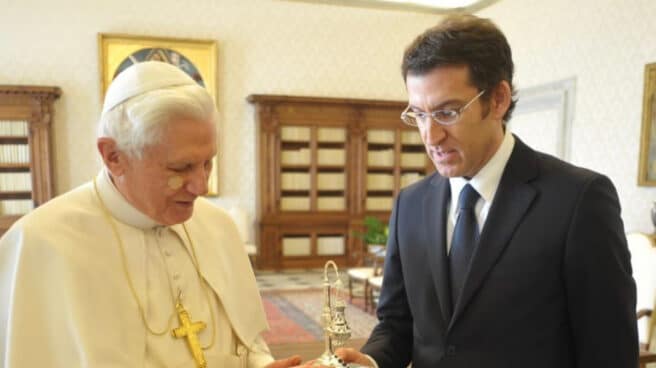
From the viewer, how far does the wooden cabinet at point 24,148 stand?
7.32 metres

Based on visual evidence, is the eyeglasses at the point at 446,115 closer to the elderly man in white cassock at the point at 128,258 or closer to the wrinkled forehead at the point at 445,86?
the wrinkled forehead at the point at 445,86

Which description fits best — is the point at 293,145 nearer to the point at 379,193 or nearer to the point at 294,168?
the point at 294,168

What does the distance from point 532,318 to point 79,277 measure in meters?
1.29

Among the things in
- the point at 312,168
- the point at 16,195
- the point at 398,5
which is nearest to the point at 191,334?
the point at 312,168

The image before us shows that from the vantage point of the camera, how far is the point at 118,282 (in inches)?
57.6

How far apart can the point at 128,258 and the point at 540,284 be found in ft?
4.06

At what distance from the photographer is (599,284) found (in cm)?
117

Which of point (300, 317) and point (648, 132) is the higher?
point (648, 132)

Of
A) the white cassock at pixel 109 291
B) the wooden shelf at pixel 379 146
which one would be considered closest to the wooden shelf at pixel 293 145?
the wooden shelf at pixel 379 146

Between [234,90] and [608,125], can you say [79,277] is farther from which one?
[234,90]

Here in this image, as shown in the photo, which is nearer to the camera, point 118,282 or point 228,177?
point 118,282

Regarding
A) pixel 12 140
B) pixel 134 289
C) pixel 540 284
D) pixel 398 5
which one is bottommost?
pixel 134 289

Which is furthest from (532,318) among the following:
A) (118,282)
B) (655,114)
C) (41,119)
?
(41,119)

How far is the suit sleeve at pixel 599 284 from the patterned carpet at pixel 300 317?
3.45 m
